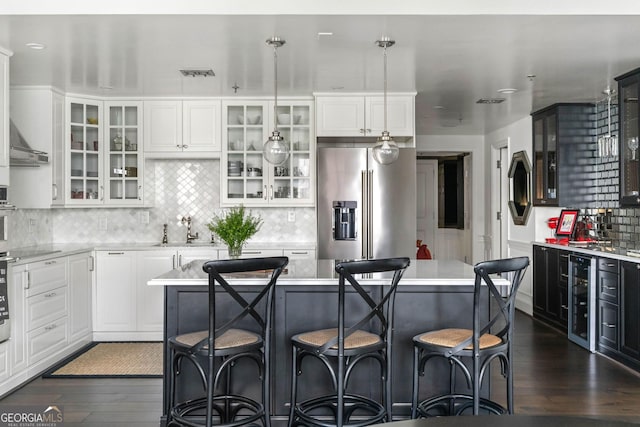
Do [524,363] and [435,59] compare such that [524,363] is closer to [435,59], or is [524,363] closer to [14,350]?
[435,59]

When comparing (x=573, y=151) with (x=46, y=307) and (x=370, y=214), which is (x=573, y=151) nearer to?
(x=370, y=214)

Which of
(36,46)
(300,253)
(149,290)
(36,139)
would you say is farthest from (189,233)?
(36,46)

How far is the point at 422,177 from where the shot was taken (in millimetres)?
A: 10250

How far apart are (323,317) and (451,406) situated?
2.91 feet

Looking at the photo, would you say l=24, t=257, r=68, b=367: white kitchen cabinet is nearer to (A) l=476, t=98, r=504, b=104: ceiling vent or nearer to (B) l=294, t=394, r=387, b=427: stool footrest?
(B) l=294, t=394, r=387, b=427: stool footrest

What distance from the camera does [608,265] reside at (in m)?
4.93

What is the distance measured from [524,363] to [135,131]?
14.4 ft

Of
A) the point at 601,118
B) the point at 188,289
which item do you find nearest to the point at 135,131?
the point at 188,289

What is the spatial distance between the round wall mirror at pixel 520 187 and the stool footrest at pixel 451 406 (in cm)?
427

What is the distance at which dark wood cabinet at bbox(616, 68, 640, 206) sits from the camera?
4.73 metres

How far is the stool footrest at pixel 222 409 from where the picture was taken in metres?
3.02

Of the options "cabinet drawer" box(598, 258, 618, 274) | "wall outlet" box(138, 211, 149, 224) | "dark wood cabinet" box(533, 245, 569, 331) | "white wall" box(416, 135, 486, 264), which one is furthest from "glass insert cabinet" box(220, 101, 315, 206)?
"white wall" box(416, 135, 486, 264)

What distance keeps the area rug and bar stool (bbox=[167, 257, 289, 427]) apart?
1.35m

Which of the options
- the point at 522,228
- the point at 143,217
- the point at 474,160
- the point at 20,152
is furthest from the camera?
the point at 474,160
